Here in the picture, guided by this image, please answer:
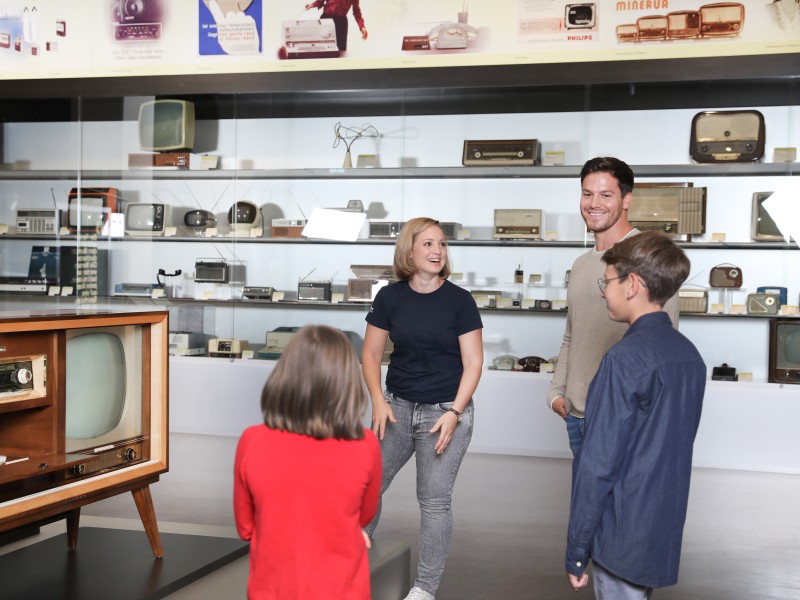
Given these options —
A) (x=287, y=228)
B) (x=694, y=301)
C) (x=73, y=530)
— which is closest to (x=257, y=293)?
(x=287, y=228)

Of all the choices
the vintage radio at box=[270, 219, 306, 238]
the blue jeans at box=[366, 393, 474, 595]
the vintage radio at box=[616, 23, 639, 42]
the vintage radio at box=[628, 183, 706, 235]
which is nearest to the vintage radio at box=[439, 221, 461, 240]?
the vintage radio at box=[270, 219, 306, 238]

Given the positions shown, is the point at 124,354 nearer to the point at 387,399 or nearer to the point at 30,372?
the point at 30,372

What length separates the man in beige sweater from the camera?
2.40 metres

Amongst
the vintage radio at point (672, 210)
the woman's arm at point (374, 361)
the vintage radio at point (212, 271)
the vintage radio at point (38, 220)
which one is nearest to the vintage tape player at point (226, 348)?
the vintage radio at point (212, 271)

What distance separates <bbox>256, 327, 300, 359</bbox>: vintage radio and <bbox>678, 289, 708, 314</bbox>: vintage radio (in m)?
2.48

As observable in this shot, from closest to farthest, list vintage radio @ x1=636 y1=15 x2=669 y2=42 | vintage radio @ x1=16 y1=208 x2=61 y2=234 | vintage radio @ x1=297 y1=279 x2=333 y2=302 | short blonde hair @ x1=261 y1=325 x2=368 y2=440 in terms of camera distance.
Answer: short blonde hair @ x1=261 y1=325 x2=368 y2=440
vintage radio @ x1=636 y1=15 x2=669 y2=42
vintage radio @ x1=297 y1=279 x2=333 y2=302
vintage radio @ x1=16 y1=208 x2=61 y2=234

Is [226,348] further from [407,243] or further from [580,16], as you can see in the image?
[407,243]

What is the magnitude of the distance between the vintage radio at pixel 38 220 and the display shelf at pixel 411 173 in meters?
0.27

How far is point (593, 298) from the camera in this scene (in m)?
2.43

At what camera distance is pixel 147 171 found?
5945mm

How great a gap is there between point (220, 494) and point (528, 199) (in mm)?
2693

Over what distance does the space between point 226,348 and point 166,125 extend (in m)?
1.60

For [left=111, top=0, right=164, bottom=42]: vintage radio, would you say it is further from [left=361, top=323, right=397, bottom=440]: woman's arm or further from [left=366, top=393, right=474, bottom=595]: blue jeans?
[left=366, top=393, right=474, bottom=595]: blue jeans

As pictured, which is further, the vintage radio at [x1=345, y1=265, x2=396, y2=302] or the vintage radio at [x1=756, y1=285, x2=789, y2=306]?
the vintage radio at [x1=345, y1=265, x2=396, y2=302]
